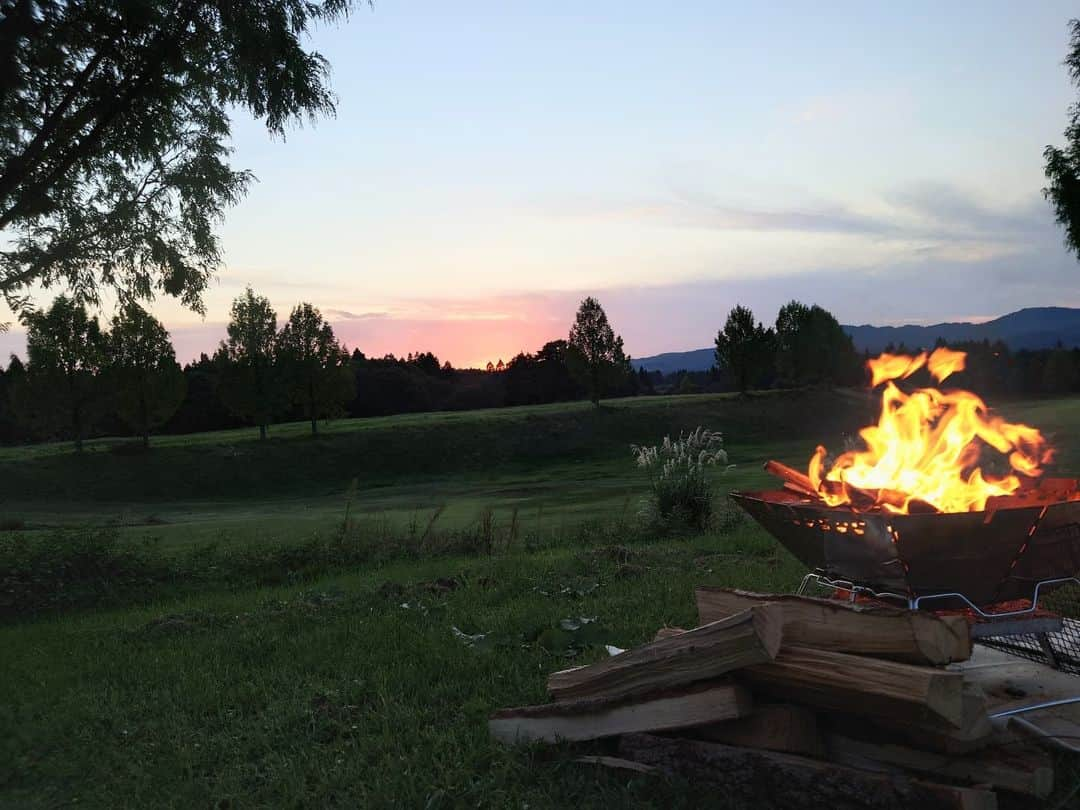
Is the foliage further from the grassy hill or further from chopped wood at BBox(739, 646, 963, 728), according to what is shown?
chopped wood at BBox(739, 646, 963, 728)

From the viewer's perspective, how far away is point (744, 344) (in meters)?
54.2

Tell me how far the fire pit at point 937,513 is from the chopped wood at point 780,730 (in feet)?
3.09

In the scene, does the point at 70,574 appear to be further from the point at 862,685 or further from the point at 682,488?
the point at 862,685

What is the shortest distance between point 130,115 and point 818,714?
1227 cm

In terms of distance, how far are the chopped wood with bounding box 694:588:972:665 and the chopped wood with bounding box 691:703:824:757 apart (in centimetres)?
29

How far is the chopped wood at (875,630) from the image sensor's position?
3.08m

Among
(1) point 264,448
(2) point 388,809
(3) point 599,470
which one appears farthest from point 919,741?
(1) point 264,448

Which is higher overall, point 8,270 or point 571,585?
point 8,270

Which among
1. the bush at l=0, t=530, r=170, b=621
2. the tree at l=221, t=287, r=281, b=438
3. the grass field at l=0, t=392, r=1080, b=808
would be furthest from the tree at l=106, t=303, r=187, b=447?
the bush at l=0, t=530, r=170, b=621

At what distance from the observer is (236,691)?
5.26 m

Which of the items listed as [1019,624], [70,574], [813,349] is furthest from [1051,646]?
[813,349]

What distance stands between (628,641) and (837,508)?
2300 mm

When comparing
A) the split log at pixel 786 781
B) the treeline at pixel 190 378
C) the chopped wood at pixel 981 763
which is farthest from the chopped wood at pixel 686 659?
the treeline at pixel 190 378

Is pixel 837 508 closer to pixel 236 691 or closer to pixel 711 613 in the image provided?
pixel 711 613
